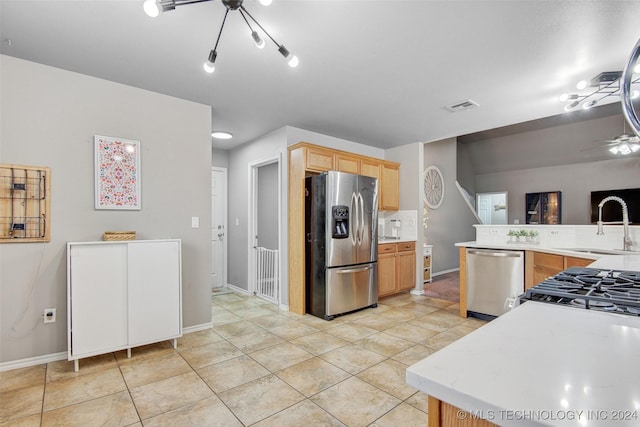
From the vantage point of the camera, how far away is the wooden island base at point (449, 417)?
1.78ft

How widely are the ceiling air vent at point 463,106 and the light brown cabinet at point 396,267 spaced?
198 cm

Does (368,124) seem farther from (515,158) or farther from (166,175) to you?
(515,158)

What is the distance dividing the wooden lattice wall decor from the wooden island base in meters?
3.09

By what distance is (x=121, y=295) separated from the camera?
2.52m

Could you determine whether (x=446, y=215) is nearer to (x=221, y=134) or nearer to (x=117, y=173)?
(x=221, y=134)

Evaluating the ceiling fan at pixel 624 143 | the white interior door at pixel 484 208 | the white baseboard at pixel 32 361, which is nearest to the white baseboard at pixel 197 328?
the white baseboard at pixel 32 361

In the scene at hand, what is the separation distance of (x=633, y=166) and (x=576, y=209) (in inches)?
49.8

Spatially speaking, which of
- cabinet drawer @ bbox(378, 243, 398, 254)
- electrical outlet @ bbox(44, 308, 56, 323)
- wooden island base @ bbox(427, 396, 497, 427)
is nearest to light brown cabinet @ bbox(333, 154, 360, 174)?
cabinet drawer @ bbox(378, 243, 398, 254)

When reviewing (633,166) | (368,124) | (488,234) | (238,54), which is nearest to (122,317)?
(238,54)

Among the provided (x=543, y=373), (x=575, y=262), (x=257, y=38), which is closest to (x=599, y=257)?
(x=575, y=262)

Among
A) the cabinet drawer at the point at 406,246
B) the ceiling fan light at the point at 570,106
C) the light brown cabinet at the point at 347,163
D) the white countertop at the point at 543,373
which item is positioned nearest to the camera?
the white countertop at the point at 543,373

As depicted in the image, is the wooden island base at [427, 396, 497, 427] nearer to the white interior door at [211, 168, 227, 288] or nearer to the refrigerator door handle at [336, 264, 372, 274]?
the refrigerator door handle at [336, 264, 372, 274]

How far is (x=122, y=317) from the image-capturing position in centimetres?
252

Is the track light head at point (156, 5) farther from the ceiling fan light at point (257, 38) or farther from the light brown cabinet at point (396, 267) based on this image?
the light brown cabinet at point (396, 267)
